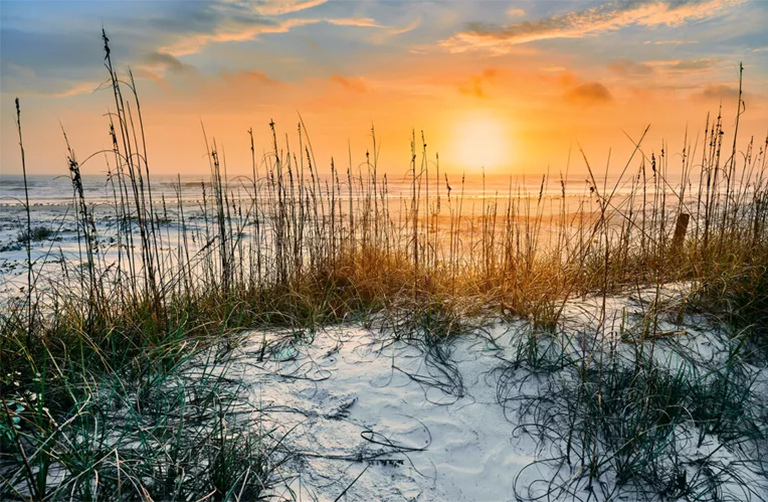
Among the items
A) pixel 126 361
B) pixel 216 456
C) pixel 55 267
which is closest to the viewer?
pixel 216 456

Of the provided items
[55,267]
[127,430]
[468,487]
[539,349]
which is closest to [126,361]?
[127,430]

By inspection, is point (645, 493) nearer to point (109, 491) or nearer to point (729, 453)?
point (729, 453)

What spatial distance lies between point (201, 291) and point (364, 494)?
2552 millimetres

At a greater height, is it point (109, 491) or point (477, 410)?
point (109, 491)

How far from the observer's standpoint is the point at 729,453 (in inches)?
85.1

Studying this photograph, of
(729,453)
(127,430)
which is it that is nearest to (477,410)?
(729,453)

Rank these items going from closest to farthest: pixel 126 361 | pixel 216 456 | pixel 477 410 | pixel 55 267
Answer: pixel 216 456, pixel 477 410, pixel 126 361, pixel 55 267

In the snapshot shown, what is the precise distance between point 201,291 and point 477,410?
2576 mm

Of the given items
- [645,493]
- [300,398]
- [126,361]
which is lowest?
[645,493]

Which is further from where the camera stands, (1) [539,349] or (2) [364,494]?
(1) [539,349]

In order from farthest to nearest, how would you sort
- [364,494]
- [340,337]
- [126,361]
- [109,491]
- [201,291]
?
[201,291] → [340,337] → [126,361] → [364,494] → [109,491]

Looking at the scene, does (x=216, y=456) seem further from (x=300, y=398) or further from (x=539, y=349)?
(x=539, y=349)

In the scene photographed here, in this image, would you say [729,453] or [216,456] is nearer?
[216,456]

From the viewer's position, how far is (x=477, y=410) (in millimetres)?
2387
